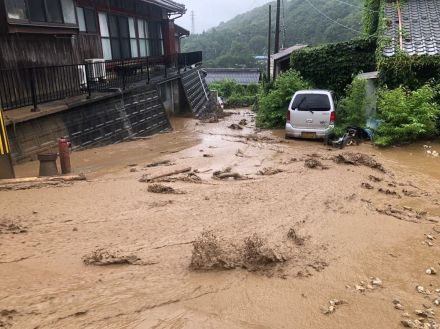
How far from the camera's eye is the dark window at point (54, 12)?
456 inches

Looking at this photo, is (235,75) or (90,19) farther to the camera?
(235,75)

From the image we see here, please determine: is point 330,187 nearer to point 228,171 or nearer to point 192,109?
point 228,171

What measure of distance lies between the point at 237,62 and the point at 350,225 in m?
60.1

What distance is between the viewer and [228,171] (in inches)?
338

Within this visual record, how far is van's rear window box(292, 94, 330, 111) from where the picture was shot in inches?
493

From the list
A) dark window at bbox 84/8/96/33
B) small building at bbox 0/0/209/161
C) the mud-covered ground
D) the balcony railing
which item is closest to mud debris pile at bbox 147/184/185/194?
the mud-covered ground

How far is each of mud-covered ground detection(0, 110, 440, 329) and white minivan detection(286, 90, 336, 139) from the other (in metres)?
4.21

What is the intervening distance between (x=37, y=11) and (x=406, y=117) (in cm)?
1078

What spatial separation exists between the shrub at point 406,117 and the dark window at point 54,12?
994 cm

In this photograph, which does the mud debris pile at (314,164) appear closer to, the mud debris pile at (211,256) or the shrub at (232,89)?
the mud debris pile at (211,256)

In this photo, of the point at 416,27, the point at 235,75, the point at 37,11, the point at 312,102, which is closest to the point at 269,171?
the point at 312,102

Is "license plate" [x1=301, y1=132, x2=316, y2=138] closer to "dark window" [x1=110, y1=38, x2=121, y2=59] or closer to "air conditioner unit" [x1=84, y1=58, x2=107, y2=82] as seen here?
"air conditioner unit" [x1=84, y1=58, x2=107, y2=82]

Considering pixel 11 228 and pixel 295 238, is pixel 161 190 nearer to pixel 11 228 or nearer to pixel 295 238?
pixel 11 228

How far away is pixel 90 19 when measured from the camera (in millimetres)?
16453
